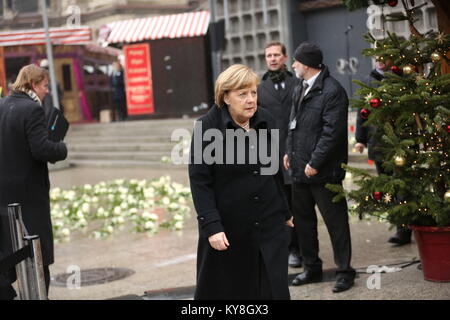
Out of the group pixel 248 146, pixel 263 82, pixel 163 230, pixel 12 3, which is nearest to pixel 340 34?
pixel 163 230

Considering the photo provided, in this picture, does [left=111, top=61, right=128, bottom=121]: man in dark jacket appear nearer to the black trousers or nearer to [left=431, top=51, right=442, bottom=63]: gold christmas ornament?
the black trousers

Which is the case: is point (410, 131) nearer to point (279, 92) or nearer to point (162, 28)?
point (279, 92)

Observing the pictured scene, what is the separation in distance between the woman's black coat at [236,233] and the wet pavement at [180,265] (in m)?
1.49

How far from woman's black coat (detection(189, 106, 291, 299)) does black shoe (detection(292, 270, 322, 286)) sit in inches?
71.2

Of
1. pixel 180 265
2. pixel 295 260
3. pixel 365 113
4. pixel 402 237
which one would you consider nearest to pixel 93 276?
pixel 180 265

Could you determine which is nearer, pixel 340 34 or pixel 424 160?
pixel 424 160

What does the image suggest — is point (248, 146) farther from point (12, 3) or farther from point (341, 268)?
point (12, 3)

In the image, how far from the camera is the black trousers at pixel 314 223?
6.46 metres

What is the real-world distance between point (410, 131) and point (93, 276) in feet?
11.3

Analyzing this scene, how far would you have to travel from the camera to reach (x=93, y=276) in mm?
7758

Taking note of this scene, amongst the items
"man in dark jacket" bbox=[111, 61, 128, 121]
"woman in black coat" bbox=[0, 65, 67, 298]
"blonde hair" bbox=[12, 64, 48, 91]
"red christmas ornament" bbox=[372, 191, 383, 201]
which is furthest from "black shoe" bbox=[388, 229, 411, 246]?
"man in dark jacket" bbox=[111, 61, 128, 121]

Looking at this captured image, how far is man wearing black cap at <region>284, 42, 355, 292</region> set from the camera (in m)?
6.35

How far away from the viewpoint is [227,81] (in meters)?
4.80

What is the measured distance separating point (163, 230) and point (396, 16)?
15.4 feet
